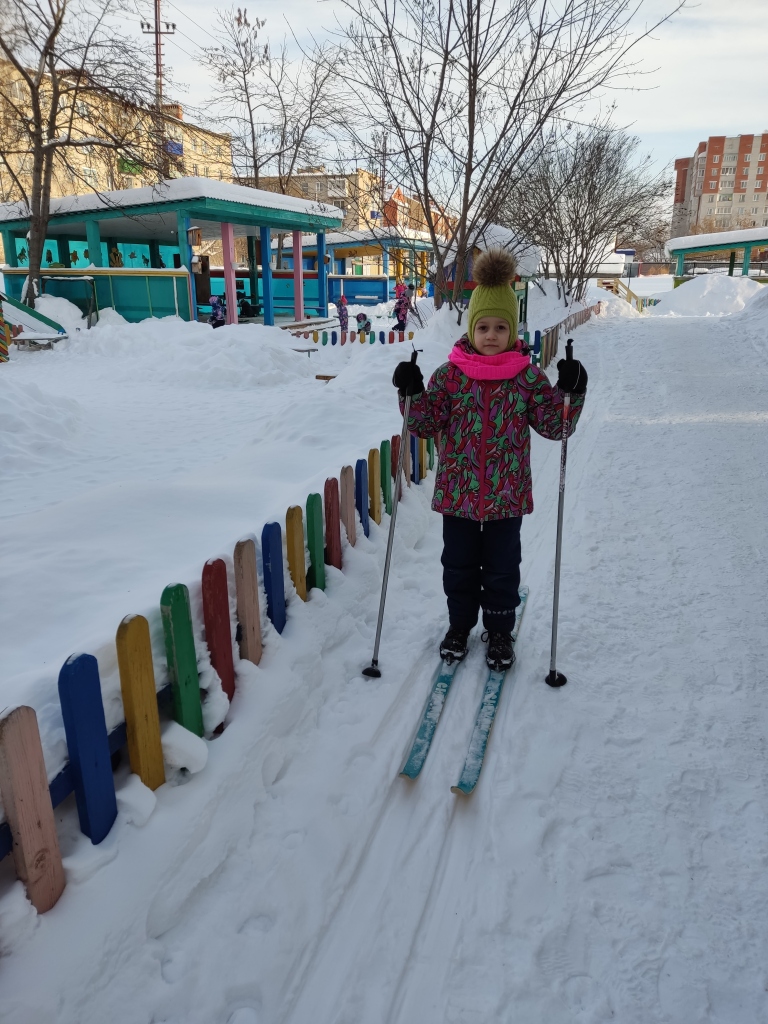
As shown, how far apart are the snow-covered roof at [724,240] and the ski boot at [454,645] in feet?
125

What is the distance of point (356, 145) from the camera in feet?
33.7

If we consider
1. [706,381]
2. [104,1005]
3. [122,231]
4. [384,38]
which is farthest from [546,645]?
[122,231]

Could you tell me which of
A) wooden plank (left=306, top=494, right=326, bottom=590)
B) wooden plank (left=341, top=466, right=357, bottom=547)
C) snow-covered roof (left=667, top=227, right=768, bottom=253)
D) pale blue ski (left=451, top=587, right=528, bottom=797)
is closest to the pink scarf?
wooden plank (left=306, top=494, right=326, bottom=590)

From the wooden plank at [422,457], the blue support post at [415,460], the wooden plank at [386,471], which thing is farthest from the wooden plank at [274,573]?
the wooden plank at [422,457]

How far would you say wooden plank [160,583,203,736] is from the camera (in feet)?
7.42

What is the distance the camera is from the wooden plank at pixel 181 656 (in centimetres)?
226

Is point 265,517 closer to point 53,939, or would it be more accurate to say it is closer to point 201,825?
point 201,825

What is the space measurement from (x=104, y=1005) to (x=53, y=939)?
21 centimetres

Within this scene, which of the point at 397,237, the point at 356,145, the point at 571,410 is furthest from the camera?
the point at 397,237

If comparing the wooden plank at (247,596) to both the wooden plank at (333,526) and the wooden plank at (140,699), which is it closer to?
the wooden plank at (140,699)

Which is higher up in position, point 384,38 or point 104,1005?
point 384,38

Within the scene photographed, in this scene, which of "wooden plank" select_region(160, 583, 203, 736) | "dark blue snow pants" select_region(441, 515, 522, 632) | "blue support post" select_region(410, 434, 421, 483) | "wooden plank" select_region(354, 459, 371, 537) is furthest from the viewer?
"blue support post" select_region(410, 434, 421, 483)

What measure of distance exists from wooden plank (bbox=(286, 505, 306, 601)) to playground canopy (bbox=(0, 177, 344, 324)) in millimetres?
A: 14920

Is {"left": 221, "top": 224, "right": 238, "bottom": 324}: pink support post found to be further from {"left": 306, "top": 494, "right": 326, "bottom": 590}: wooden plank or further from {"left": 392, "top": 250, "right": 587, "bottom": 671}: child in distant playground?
{"left": 392, "top": 250, "right": 587, "bottom": 671}: child in distant playground
